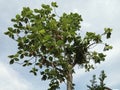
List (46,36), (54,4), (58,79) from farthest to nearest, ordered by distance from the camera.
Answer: (54,4) < (58,79) < (46,36)

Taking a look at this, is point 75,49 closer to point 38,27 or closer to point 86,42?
point 86,42

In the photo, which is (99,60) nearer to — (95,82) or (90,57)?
(90,57)

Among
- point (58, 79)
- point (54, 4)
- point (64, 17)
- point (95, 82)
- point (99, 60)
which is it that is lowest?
point (58, 79)

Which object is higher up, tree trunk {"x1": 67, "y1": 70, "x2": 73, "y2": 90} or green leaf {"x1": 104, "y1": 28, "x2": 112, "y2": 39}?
green leaf {"x1": 104, "y1": 28, "x2": 112, "y2": 39}

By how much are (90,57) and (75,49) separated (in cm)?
116

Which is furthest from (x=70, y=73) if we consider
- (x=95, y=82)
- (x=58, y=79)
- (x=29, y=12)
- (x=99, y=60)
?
(x=95, y=82)

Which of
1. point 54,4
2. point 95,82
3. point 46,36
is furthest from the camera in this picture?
point 95,82

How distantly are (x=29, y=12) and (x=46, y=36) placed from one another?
8.08 feet

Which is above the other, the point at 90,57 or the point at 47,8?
the point at 47,8

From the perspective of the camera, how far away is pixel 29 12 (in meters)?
Answer: 22.1

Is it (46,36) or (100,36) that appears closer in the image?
(46,36)

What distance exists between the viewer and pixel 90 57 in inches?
901

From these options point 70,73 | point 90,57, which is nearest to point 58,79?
point 70,73

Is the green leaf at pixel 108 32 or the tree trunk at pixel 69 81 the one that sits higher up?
the green leaf at pixel 108 32
